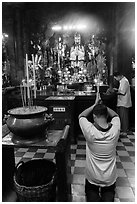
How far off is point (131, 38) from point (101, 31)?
1302mm

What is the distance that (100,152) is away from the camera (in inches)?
75.8

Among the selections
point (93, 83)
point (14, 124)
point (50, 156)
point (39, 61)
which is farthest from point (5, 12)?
point (14, 124)

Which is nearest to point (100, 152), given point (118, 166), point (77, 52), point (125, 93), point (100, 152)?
point (100, 152)

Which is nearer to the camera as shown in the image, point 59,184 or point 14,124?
point 14,124

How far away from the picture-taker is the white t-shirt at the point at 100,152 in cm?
188

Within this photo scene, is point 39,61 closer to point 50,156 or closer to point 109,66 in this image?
point 109,66

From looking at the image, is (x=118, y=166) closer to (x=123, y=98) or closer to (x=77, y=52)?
(x=123, y=98)

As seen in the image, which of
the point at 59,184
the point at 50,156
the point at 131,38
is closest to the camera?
the point at 59,184

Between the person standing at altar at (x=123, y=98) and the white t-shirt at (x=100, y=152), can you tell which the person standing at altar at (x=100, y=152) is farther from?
the person standing at altar at (x=123, y=98)

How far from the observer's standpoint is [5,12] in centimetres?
677

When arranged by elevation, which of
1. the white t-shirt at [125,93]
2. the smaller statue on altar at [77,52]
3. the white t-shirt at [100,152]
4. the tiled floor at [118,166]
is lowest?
the tiled floor at [118,166]

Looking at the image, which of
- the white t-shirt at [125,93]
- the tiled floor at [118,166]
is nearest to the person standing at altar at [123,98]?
the white t-shirt at [125,93]

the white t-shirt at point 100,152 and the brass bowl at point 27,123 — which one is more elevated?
the brass bowl at point 27,123

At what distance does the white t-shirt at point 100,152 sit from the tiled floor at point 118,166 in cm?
38
